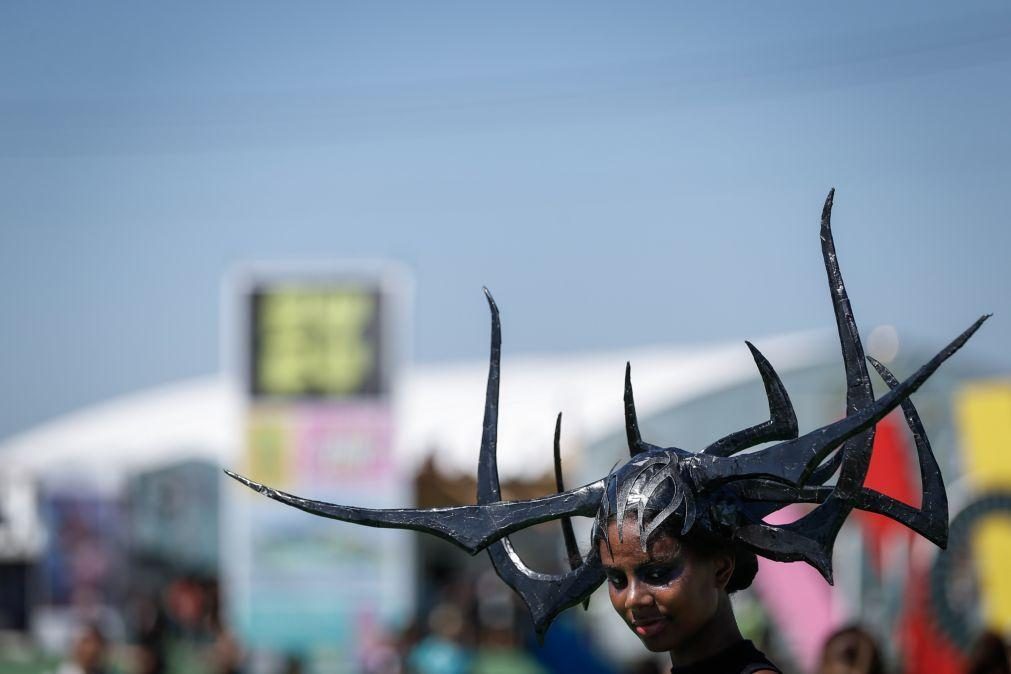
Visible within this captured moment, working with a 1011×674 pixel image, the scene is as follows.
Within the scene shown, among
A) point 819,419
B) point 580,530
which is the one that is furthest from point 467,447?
point 819,419

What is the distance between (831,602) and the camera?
35.6 feet

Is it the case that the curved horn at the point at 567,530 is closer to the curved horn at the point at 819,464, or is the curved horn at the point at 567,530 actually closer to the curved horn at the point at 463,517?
the curved horn at the point at 463,517

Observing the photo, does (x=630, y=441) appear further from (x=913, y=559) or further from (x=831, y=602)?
(x=831, y=602)

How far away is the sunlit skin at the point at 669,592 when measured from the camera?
255 cm

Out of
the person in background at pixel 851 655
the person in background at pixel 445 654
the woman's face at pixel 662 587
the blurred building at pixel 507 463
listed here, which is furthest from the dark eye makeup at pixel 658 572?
the person in background at pixel 445 654

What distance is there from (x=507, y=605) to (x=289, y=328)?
3.89 meters

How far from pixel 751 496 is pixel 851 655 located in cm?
315

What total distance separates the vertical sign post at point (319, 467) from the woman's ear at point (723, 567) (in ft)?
40.5

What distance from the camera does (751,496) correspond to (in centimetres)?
260

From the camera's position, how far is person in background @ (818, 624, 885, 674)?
5.45 meters

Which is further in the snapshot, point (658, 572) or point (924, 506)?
point (924, 506)

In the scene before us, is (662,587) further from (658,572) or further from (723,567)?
(723,567)

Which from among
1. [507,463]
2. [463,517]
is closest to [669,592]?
[463,517]

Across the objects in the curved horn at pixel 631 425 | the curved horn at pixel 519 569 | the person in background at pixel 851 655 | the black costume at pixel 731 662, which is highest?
the curved horn at pixel 631 425
